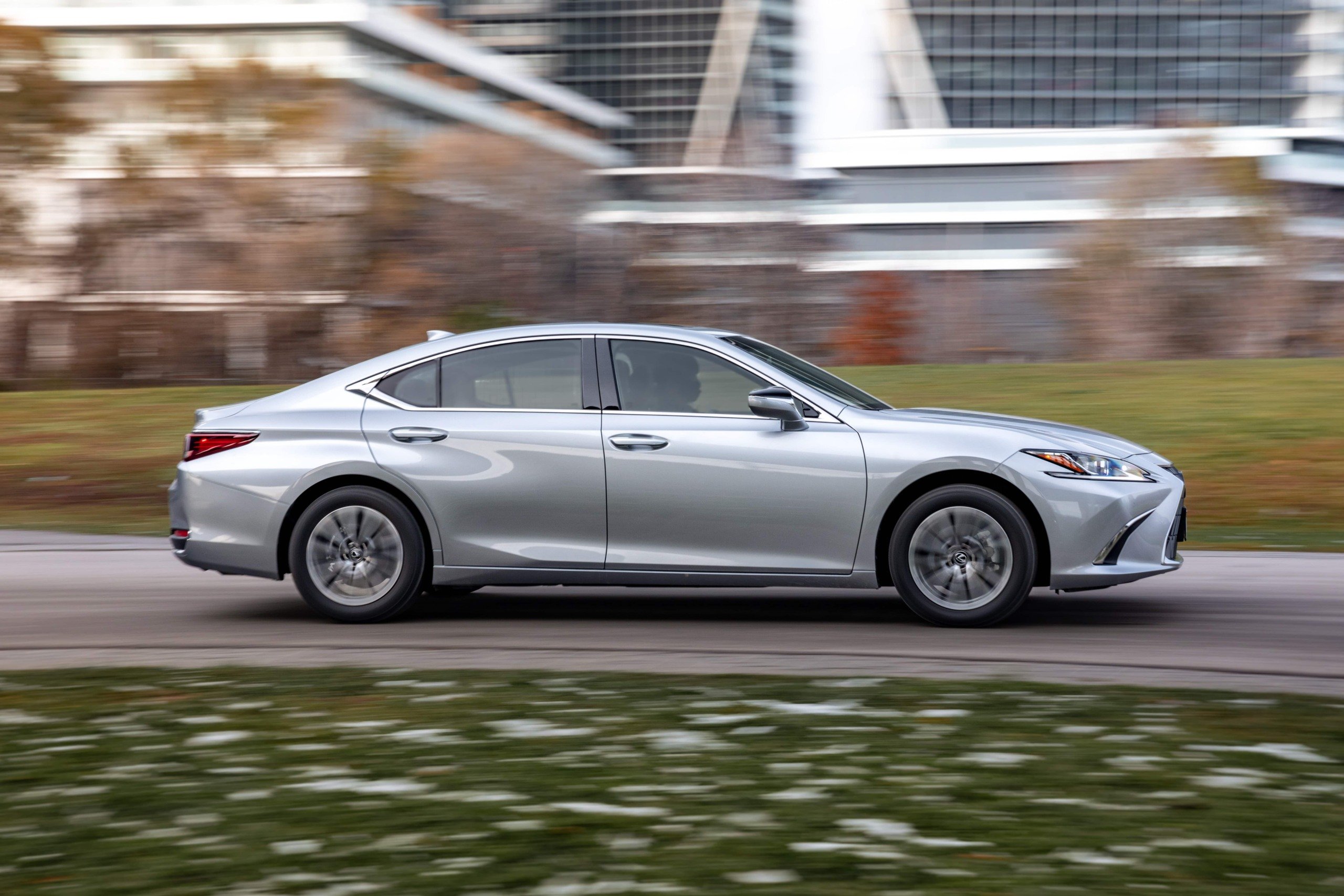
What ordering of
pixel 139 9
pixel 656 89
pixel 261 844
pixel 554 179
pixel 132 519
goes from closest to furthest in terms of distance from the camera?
pixel 261 844 < pixel 132 519 < pixel 554 179 < pixel 139 9 < pixel 656 89

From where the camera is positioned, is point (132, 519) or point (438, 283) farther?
point (438, 283)

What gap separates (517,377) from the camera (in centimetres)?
802

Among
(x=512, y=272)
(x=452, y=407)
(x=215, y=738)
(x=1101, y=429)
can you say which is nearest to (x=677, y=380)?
(x=452, y=407)

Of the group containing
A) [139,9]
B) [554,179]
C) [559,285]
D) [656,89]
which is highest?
[656,89]

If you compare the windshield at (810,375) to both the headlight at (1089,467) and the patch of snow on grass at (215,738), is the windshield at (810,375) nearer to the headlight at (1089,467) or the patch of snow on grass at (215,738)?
the headlight at (1089,467)

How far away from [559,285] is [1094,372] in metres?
15.5

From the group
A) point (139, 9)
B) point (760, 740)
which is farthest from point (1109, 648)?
point (139, 9)

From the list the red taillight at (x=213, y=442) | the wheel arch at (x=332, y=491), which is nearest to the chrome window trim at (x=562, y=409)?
the wheel arch at (x=332, y=491)

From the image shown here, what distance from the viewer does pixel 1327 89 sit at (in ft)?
356

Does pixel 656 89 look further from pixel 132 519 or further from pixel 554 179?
pixel 132 519

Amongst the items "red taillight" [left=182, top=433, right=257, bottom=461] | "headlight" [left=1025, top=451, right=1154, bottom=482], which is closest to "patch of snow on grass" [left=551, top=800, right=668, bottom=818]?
"headlight" [left=1025, top=451, right=1154, bottom=482]

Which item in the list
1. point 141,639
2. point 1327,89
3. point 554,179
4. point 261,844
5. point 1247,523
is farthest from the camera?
point 1327,89

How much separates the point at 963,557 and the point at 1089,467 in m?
0.75

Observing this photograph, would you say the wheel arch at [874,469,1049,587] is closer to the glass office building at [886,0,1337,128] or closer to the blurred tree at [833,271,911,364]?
the blurred tree at [833,271,911,364]
